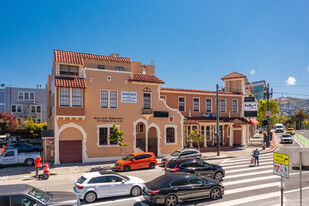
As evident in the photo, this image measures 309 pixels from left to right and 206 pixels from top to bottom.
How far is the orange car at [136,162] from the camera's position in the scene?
64.7ft

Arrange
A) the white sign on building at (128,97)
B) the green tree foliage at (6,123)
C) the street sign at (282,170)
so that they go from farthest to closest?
the green tree foliage at (6,123) < the white sign on building at (128,97) < the street sign at (282,170)

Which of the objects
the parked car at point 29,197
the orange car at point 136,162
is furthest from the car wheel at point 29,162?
the parked car at point 29,197

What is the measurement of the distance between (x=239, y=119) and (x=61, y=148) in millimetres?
25087

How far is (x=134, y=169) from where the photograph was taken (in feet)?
66.1

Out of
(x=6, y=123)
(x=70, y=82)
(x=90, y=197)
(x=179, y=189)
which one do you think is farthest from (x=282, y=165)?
(x=6, y=123)

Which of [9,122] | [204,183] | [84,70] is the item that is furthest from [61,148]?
[9,122]

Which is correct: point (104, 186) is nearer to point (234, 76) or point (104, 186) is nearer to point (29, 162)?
point (29, 162)

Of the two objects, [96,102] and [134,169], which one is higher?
[96,102]

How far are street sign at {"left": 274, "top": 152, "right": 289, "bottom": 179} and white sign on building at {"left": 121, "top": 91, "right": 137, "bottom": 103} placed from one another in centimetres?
1830

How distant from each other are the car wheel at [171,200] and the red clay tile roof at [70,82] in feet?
51.3

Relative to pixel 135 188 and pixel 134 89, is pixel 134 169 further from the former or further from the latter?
pixel 134 89

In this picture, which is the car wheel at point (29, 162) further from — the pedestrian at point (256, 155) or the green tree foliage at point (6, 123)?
the green tree foliage at point (6, 123)

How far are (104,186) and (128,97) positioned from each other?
14.6 meters

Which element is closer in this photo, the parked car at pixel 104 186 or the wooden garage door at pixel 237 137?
the parked car at pixel 104 186
